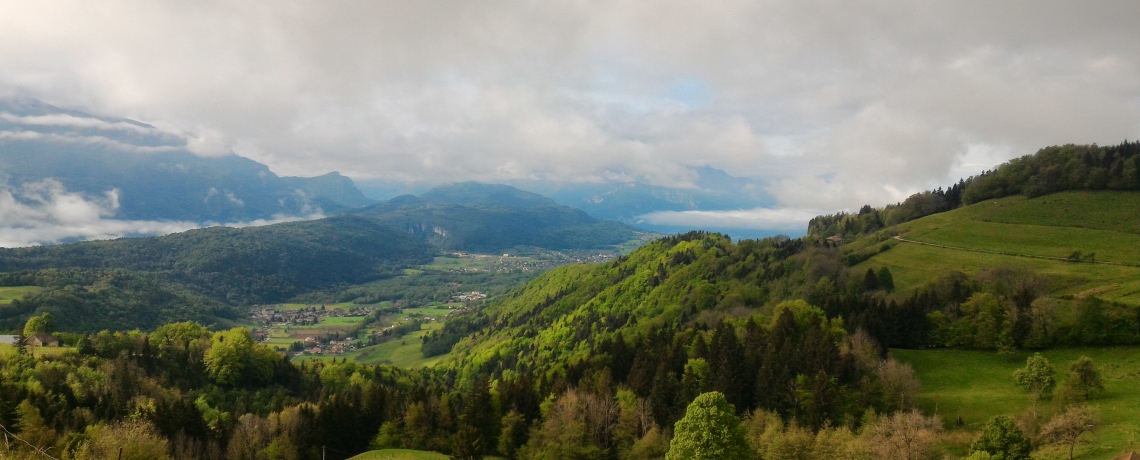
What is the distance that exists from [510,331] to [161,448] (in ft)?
429

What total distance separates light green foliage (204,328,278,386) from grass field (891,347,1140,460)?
316 ft

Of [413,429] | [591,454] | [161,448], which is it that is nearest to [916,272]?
[591,454]

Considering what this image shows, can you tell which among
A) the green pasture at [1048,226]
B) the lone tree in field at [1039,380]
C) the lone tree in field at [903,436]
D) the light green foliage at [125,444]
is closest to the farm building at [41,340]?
the light green foliage at [125,444]

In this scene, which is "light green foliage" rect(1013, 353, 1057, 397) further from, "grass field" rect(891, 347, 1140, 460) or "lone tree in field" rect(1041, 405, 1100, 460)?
"lone tree in field" rect(1041, 405, 1100, 460)

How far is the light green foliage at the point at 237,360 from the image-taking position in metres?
89.2

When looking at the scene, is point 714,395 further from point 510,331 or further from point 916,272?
point 510,331

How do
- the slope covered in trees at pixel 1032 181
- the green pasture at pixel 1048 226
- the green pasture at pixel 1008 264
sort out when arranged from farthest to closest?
the slope covered in trees at pixel 1032 181 < the green pasture at pixel 1048 226 < the green pasture at pixel 1008 264

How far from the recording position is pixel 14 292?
578 feet

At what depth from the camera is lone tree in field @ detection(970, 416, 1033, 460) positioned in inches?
1347

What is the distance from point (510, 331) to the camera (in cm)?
17388

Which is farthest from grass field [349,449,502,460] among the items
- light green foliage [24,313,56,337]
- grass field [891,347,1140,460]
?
light green foliage [24,313,56,337]

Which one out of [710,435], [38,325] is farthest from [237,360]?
[710,435]

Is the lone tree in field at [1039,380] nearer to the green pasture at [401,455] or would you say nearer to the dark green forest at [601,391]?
the dark green forest at [601,391]

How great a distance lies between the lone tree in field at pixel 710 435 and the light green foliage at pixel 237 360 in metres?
80.7
